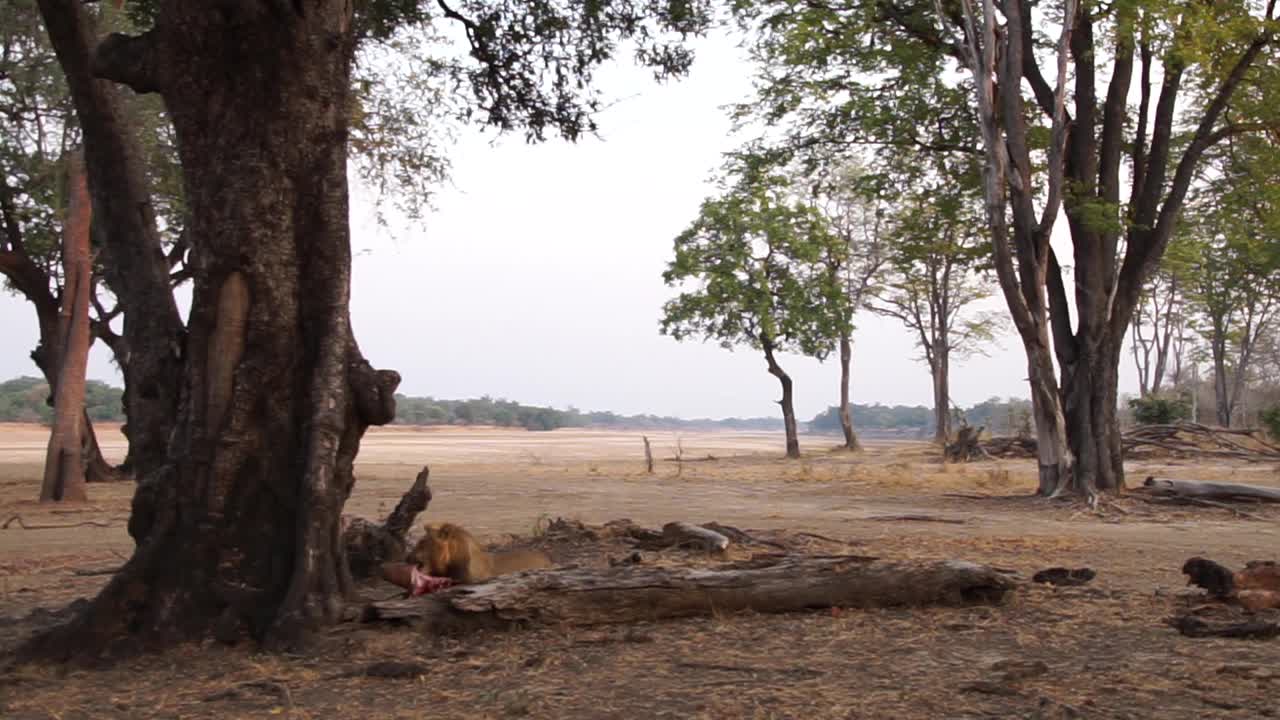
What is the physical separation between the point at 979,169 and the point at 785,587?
12.6m

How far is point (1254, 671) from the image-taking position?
450cm

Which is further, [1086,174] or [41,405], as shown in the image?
[41,405]

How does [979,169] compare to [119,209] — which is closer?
[119,209]

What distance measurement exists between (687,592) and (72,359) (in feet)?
46.6

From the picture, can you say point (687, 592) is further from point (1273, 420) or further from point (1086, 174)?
point (1273, 420)

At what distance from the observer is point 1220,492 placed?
14.4m

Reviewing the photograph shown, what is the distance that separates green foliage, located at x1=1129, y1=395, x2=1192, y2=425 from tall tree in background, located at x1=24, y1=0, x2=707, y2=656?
118ft

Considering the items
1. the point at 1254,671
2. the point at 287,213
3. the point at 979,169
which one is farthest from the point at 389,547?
the point at 979,169

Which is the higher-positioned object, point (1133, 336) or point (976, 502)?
point (1133, 336)

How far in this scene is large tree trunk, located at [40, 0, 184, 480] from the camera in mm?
5836

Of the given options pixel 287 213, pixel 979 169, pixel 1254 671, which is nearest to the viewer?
pixel 1254 671

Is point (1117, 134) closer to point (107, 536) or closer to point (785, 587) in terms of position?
point (785, 587)

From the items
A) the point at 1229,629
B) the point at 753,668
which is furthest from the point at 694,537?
the point at 1229,629

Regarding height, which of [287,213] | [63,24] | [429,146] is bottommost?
[287,213]
